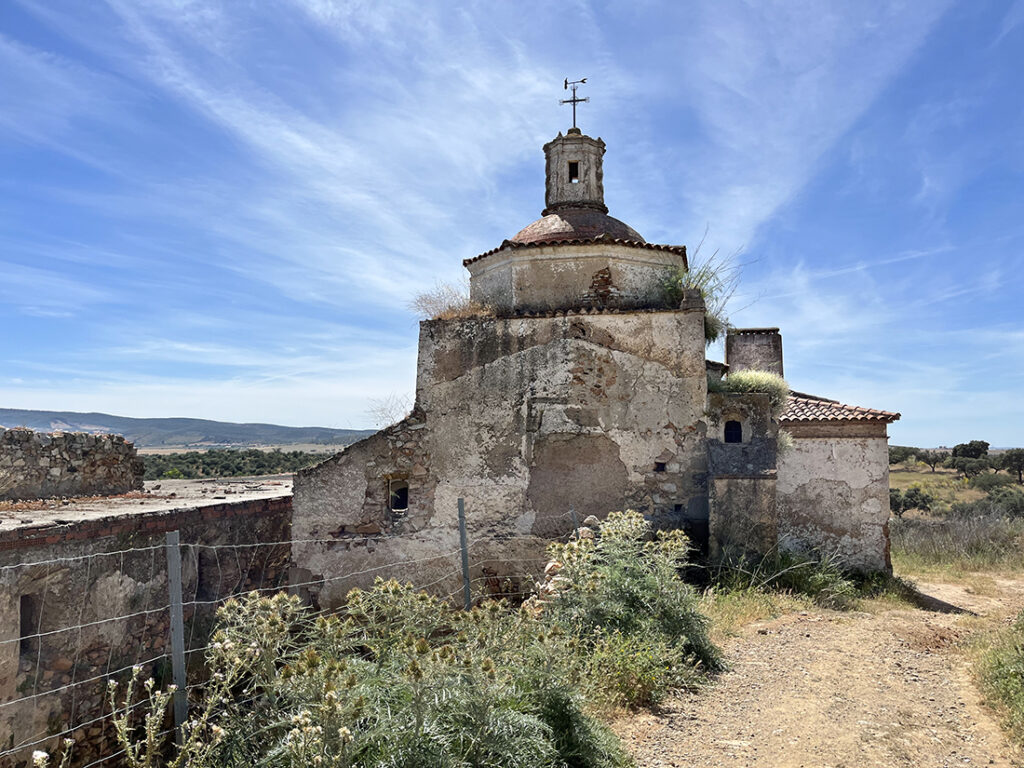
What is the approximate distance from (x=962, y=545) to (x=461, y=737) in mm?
15616

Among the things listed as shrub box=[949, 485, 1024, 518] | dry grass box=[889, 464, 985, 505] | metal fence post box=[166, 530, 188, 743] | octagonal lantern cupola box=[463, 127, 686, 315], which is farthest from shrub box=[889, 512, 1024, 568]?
metal fence post box=[166, 530, 188, 743]

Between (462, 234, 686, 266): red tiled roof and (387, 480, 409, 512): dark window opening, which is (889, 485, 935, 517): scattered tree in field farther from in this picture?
(387, 480, 409, 512): dark window opening

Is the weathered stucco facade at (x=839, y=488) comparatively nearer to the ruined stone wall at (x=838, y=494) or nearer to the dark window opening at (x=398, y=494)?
the ruined stone wall at (x=838, y=494)

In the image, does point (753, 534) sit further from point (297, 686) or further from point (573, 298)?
point (297, 686)

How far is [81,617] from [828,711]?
7438 millimetres

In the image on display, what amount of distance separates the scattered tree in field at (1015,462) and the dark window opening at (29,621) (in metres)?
38.9

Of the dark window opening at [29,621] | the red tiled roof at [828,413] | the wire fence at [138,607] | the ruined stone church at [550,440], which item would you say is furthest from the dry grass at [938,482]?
the dark window opening at [29,621]

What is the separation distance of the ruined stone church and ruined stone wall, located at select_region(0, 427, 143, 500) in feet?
14.3

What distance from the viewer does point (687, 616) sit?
6.08 meters

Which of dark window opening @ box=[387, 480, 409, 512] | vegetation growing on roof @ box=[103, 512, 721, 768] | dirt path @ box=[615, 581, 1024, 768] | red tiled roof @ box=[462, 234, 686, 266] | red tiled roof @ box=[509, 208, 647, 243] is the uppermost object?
red tiled roof @ box=[509, 208, 647, 243]

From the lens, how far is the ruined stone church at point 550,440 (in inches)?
384

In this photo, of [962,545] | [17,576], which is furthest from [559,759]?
[962,545]

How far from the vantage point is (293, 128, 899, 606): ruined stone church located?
9.74 m

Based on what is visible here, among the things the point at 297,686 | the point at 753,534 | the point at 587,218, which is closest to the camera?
the point at 297,686
